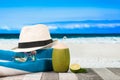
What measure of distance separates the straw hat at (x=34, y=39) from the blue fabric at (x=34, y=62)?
4 cm

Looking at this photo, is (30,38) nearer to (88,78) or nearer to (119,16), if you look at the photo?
(88,78)

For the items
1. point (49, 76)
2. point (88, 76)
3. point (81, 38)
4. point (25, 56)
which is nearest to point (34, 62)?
point (25, 56)

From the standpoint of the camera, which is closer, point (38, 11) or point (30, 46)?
point (30, 46)

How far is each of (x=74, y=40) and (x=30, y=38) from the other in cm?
143

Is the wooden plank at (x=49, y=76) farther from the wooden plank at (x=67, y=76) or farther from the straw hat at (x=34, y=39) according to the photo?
the straw hat at (x=34, y=39)

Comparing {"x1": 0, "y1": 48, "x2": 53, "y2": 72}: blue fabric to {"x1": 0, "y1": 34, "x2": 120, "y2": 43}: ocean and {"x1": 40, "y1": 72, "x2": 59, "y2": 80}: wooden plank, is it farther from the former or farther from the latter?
{"x1": 0, "y1": 34, "x2": 120, "y2": 43}: ocean

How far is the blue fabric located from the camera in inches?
57.0

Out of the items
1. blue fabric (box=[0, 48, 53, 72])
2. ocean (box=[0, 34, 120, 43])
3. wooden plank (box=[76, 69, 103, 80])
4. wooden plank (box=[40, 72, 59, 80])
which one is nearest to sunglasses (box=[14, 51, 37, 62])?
blue fabric (box=[0, 48, 53, 72])

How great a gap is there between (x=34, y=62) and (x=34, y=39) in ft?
0.45

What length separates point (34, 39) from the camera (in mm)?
1587

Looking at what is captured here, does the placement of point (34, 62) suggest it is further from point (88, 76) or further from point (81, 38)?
→ point (81, 38)

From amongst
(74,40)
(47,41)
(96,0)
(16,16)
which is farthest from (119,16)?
Answer: (47,41)

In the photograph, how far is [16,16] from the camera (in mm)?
3316

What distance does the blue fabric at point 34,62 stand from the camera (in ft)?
4.75
